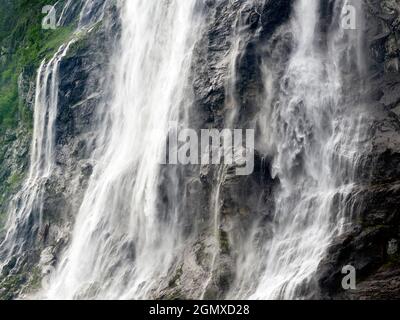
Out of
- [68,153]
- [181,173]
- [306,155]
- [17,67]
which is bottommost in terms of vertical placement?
[181,173]

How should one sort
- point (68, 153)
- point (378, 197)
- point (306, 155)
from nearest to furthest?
point (378, 197)
point (306, 155)
point (68, 153)

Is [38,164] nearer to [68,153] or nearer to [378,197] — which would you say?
[68,153]

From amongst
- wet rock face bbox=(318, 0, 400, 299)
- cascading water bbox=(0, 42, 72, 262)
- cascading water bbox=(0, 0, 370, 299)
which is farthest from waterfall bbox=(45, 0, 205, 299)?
wet rock face bbox=(318, 0, 400, 299)

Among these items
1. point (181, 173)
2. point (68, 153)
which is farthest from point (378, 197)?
point (68, 153)

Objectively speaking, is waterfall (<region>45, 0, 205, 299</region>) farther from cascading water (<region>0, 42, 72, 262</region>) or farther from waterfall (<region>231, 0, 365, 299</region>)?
waterfall (<region>231, 0, 365, 299</region>)
